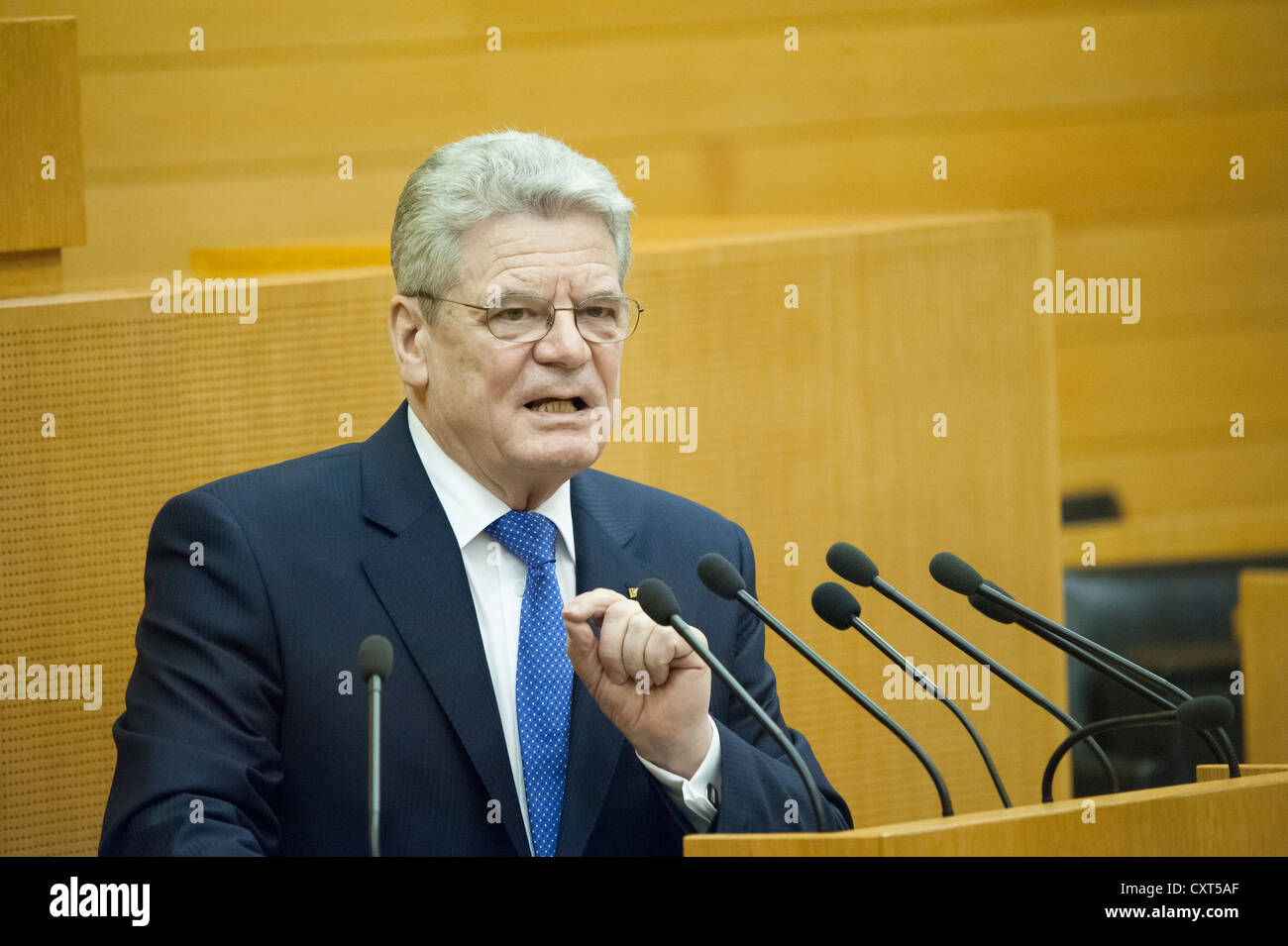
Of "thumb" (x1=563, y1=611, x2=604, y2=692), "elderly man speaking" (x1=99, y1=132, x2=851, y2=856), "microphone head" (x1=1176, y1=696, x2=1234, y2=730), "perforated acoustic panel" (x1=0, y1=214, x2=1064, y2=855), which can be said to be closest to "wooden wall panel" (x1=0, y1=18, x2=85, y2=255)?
"perforated acoustic panel" (x1=0, y1=214, x2=1064, y2=855)

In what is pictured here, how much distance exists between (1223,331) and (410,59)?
9.94 ft

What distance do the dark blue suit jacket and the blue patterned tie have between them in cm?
3

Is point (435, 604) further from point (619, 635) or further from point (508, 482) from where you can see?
point (619, 635)

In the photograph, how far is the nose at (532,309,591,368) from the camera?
2.08 metres

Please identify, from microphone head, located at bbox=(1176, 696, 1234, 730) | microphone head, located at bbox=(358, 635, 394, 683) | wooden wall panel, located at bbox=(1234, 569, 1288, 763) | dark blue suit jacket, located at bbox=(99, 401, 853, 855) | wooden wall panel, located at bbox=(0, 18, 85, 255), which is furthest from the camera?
wooden wall panel, located at bbox=(1234, 569, 1288, 763)

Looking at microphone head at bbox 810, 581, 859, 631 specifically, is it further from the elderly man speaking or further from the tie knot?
the tie knot

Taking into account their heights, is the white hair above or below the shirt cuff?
above

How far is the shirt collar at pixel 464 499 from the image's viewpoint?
2.12 meters

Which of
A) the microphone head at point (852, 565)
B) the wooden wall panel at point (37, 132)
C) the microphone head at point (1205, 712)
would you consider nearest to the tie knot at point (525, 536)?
the microphone head at point (852, 565)
